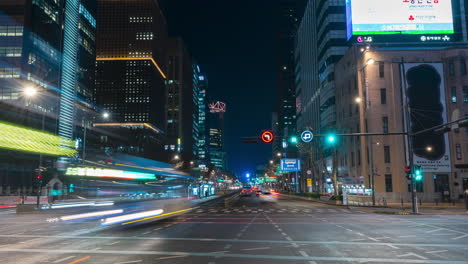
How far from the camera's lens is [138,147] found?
150250 mm

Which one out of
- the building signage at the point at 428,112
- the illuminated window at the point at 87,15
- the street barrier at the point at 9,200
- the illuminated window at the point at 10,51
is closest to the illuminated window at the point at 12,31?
the illuminated window at the point at 10,51

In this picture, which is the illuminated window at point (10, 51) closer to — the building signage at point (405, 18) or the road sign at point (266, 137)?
the building signage at point (405, 18)

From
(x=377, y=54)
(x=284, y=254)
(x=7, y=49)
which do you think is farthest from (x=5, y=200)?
(x=377, y=54)

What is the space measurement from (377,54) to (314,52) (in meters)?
44.2

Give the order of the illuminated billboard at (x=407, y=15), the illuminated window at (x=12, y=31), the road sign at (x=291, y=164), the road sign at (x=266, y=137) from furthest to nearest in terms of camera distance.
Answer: the road sign at (x=291, y=164) < the illuminated window at (x=12, y=31) < the illuminated billboard at (x=407, y=15) < the road sign at (x=266, y=137)

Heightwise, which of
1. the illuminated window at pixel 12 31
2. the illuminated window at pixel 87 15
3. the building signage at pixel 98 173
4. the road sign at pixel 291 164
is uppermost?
the illuminated window at pixel 87 15

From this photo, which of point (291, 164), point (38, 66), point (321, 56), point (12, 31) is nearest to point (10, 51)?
point (12, 31)

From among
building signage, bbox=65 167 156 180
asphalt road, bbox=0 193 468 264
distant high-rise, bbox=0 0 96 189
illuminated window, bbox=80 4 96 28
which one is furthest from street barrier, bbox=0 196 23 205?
illuminated window, bbox=80 4 96 28

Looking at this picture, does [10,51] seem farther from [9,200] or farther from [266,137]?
[266,137]

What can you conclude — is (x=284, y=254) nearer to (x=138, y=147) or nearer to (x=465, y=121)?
(x=465, y=121)

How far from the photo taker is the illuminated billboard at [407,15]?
5975cm

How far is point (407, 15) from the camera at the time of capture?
5991cm

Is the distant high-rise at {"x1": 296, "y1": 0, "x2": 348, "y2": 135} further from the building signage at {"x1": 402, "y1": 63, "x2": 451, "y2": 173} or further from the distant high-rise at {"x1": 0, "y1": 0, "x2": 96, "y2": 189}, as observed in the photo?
the distant high-rise at {"x1": 0, "y1": 0, "x2": 96, "y2": 189}

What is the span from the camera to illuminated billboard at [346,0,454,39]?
196ft
